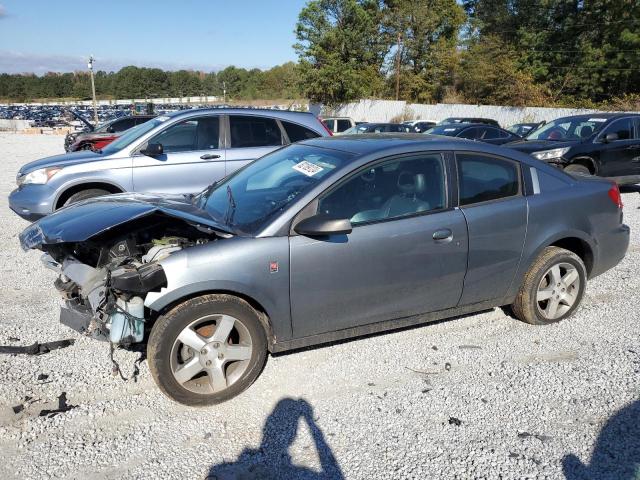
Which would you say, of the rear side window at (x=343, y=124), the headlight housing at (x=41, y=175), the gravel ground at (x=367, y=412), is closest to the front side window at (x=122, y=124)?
the rear side window at (x=343, y=124)

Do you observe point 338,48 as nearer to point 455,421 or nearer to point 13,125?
point 13,125

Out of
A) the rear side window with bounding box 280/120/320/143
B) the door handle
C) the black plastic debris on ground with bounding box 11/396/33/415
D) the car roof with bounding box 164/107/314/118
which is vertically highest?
the car roof with bounding box 164/107/314/118

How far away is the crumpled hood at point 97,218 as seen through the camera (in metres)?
3.23

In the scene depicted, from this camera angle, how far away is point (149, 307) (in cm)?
298

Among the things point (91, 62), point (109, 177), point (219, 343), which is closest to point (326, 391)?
point (219, 343)

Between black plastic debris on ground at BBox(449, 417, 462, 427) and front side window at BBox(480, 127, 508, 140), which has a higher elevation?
front side window at BBox(480, 127, 508, 140)

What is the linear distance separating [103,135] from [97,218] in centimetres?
1307

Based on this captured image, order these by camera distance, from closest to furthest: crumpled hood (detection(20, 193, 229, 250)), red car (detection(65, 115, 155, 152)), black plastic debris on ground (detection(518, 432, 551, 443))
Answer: black plastic debris on ground (detection(518, 432, 551, 443)), crumpled hood (detection(20, 193, 229, 250)), red car (detection(65, 115, 155, 152))

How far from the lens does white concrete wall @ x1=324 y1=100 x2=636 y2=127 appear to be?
35.4 metres

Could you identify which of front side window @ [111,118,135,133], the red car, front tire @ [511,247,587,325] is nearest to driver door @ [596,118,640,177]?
front tire @ [511,247,587,325]

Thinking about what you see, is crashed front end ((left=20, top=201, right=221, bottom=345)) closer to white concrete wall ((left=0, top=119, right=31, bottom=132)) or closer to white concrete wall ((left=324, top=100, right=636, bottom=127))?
white concrete wall ((left=324, top=100, right=636, bottom=127))

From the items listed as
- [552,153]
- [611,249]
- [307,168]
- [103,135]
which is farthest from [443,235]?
[103,135]

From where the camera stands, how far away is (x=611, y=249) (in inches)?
179

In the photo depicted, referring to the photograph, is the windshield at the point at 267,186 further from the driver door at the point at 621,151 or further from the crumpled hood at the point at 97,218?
the driver door at the point at 621,151
